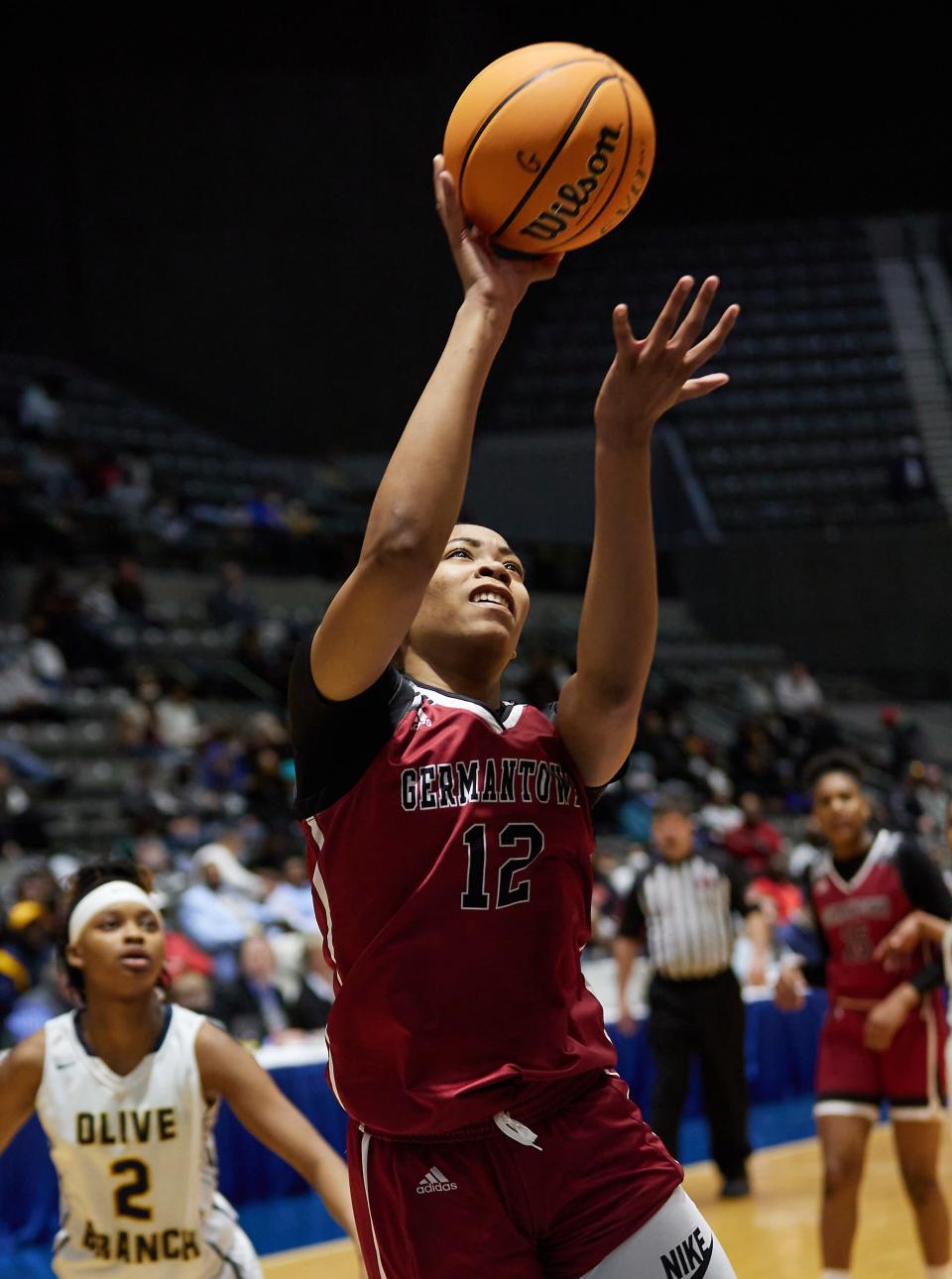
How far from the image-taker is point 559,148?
2.47 meters

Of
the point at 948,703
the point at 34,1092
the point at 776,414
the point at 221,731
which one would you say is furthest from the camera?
the point at 776,414

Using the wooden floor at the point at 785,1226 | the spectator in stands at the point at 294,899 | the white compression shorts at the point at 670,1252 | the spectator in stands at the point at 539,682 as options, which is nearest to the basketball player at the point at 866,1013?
the wooden floor at the point at 785,1226

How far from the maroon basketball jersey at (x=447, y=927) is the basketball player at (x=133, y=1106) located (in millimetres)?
1189

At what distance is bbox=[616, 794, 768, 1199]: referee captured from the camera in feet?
24.9

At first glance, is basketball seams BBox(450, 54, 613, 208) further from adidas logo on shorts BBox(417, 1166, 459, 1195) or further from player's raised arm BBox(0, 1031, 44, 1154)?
player's raised arm BBox(0, 1031, 44, 1154)

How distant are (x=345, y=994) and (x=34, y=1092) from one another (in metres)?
1.59

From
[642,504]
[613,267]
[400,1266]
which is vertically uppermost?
[613,267]

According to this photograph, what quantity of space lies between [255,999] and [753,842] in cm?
544

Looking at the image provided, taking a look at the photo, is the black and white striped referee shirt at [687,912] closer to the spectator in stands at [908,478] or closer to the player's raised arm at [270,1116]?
the player's raised arm at [270,1116]

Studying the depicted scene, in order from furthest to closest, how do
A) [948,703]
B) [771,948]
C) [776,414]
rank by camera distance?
[776,414], [948,703], [771,948]

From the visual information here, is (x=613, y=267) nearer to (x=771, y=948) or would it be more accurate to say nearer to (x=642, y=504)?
(x=771, y=948)

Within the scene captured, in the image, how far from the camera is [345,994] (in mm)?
2387

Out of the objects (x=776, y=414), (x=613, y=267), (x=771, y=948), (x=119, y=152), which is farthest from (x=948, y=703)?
(x=119, y=152)

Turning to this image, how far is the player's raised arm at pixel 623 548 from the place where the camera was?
7.55 ft
